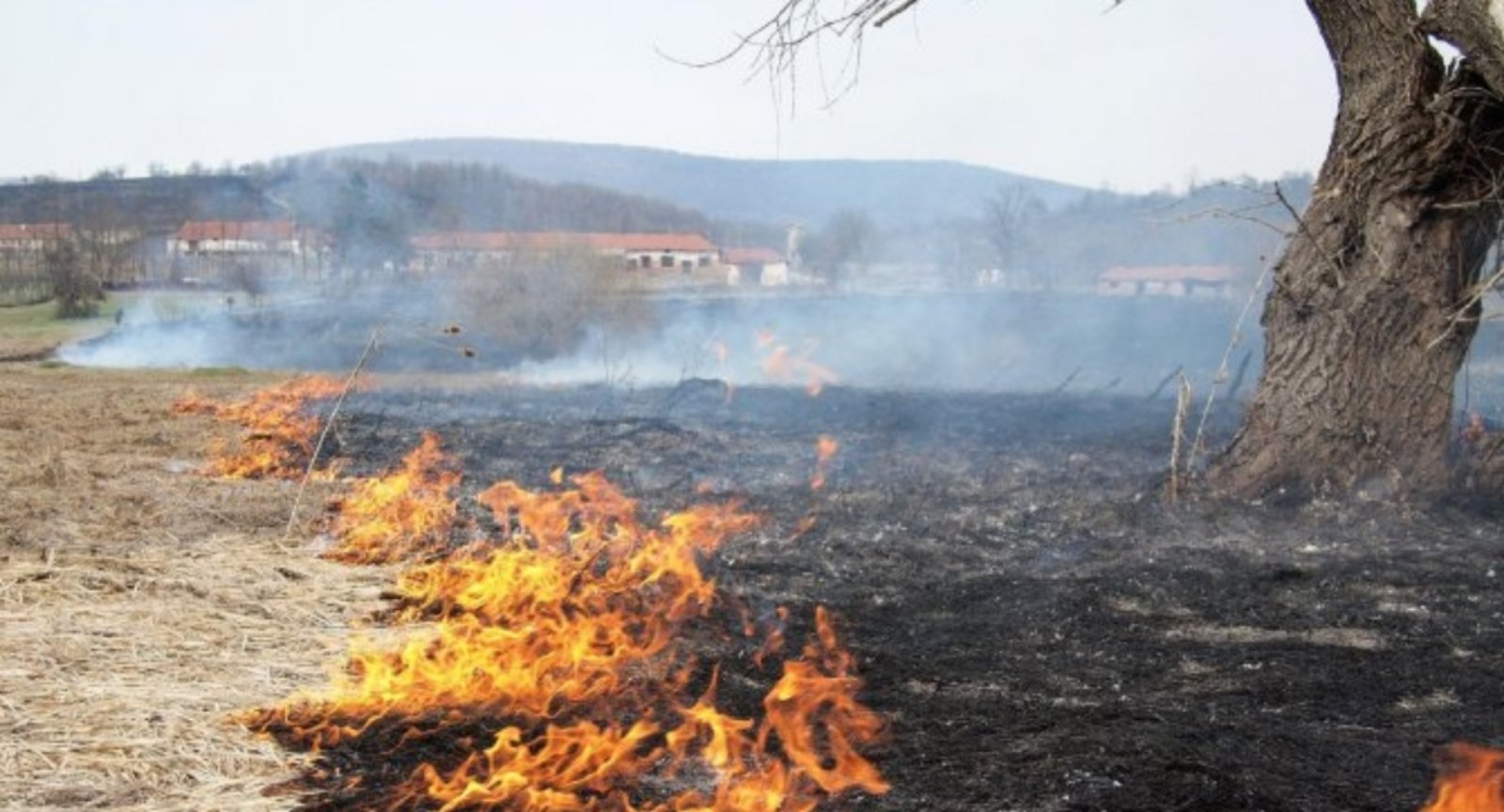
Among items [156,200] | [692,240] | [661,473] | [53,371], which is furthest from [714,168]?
[661,473]

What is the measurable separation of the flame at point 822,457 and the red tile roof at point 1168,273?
110ft

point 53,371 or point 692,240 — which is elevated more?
point 692,240

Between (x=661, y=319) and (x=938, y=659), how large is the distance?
3189 centimetres

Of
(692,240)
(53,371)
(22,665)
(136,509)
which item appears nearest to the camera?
(22,665)

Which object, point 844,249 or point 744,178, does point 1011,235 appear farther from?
point 744,178

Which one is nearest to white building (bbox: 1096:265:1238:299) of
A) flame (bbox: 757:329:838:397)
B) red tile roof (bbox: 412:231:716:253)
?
flame (bbox: 757:329:838:397)

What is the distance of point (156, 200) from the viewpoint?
209 ft

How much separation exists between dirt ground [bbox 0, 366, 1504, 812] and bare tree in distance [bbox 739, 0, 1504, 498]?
0.52m

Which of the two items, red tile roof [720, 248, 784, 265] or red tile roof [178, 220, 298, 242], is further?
red tile roof [720, 248, 784, 265]

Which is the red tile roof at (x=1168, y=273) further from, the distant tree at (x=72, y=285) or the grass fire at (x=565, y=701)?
the grass fire at (x=565, y=701)

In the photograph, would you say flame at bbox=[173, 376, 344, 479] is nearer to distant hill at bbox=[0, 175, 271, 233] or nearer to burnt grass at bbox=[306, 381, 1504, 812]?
burnt grass at bbox=[306, 381, 1504, 812]

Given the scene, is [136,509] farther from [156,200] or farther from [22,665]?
[156,200]

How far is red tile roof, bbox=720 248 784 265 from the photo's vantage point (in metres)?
83.9

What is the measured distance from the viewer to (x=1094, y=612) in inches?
252
